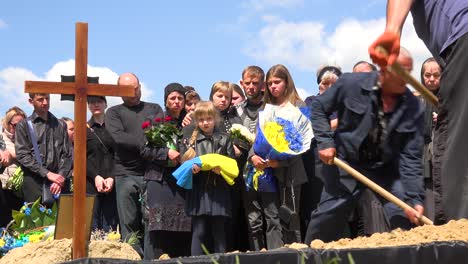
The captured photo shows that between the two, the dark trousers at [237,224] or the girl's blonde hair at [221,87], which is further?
→ the girl's blonde hair at [221,87]

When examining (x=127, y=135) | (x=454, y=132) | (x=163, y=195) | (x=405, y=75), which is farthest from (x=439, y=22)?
(x=127, y=135)

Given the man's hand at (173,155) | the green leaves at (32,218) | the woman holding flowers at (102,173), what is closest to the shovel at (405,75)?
the man's hand at (173,155)

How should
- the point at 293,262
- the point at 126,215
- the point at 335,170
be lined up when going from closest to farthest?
1. the point at 293,262
2. the point at 335,170
3. the point at 126,215

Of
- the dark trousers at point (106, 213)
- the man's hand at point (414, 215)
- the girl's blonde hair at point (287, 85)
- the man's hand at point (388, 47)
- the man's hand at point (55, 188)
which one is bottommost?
the man's hand at point (414, 215)

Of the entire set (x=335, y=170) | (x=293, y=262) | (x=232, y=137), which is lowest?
(x=293, y=262)

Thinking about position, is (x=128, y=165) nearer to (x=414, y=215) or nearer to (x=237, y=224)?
(x=237, y=224)

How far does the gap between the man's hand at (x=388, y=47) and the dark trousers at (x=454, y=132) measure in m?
0.24

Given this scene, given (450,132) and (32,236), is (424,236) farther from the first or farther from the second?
(32,236)

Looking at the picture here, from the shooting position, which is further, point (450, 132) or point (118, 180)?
point (118, 180)

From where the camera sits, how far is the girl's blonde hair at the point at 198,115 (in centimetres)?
713

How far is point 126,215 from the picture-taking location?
7.98 metres

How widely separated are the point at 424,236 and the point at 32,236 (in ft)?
15.5

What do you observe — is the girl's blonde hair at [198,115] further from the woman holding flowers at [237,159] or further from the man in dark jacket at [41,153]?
the man in dark jacket at [41,153]

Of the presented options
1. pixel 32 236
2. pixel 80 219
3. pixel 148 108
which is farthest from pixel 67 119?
pixel 80 219
